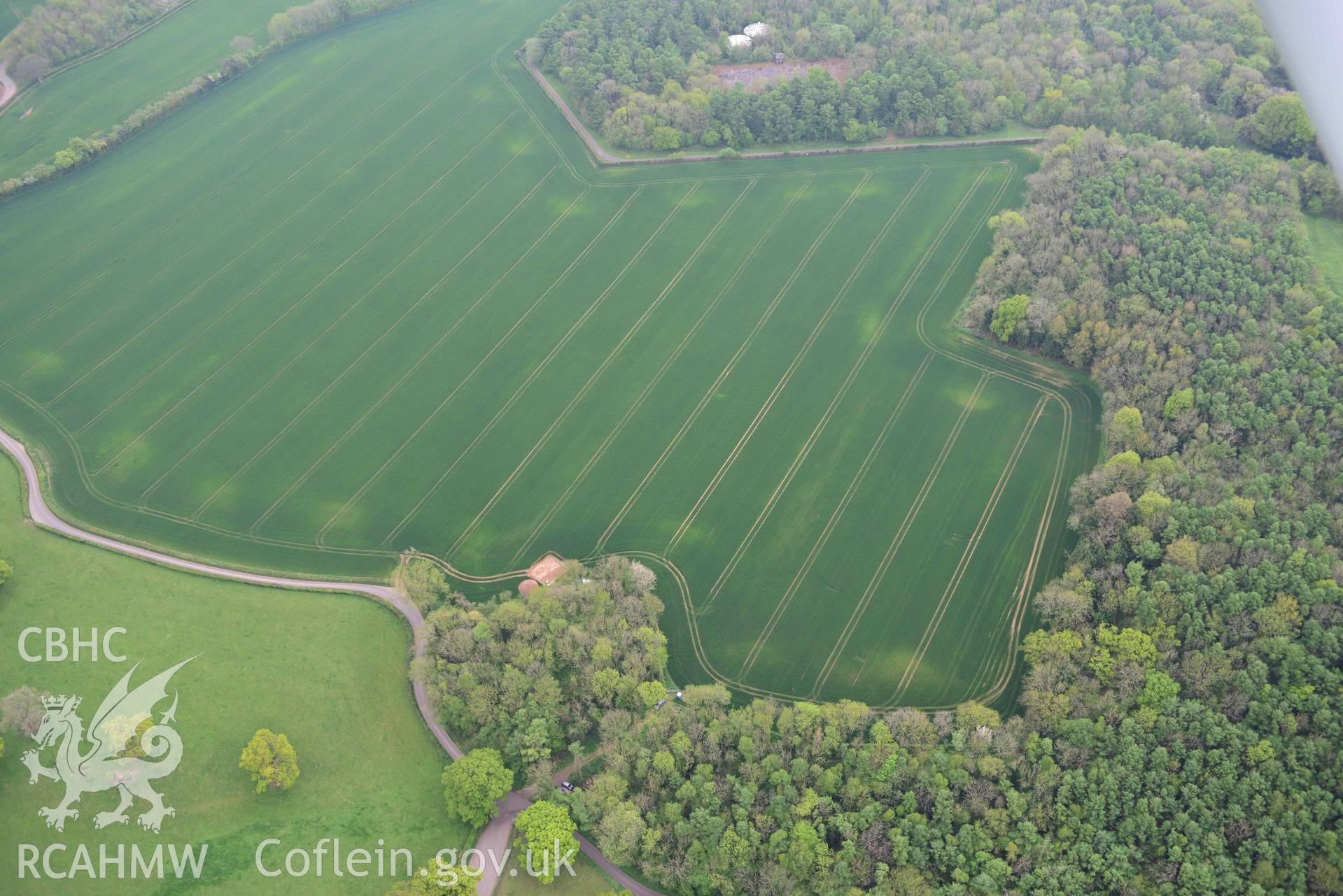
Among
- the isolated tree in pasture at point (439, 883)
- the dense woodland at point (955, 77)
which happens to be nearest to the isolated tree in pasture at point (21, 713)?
the isolated tree in pasture at point (439, 883)

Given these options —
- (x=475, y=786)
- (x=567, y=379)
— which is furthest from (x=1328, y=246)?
(x=475, y=786)

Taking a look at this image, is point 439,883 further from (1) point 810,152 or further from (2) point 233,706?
(1) point 810,152

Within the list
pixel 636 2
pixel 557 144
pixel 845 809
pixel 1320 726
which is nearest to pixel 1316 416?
pixel 1320 726

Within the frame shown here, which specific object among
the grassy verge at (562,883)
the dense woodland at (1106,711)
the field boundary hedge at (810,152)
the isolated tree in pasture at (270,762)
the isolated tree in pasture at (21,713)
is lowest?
the grassy verge at (562,883)

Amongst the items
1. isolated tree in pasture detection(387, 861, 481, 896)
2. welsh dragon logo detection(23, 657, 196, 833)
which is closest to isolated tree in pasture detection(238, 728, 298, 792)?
welsh dragon logo detection(23, 657, 196, 833)

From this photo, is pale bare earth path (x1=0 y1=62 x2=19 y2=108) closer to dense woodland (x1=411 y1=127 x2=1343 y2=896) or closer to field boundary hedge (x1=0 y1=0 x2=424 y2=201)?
field boundary hedge (x1=0 y1=0 x2=424 y2=201)

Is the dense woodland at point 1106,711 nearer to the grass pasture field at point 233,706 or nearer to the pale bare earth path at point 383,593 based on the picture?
the pale bare earth path at point 383,593

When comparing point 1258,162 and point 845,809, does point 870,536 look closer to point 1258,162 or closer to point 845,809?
point 845,809
